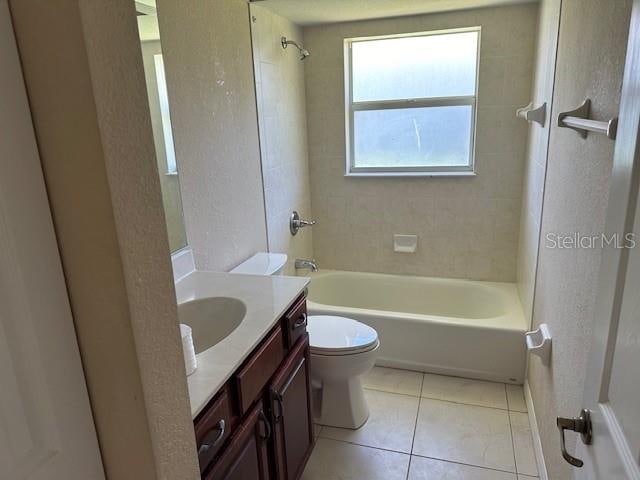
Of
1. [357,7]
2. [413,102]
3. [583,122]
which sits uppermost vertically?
[357,7]

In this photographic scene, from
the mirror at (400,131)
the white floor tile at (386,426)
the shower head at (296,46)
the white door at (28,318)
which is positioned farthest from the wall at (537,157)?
the white door at (28,318)

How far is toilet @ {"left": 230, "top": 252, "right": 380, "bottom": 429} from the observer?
2078 mm

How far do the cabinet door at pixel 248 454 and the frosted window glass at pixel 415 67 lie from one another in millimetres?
2395

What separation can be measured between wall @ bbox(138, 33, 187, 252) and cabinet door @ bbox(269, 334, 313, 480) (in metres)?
0.61

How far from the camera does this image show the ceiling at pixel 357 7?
98.1 inches

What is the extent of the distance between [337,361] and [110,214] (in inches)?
63.6

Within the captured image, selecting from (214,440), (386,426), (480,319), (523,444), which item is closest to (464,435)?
(523,444)

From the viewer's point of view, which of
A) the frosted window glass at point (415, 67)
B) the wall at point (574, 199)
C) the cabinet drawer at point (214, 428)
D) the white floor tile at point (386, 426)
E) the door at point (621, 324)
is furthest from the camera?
the frosted window glass at point (415, 67)

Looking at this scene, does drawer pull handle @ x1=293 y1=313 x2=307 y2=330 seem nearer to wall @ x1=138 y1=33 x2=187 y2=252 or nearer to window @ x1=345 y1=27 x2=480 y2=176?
wall @ x1=138 y1=33 x2=187 y2=252

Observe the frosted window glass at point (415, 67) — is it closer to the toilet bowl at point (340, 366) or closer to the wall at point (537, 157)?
the wall at point (537, 157)

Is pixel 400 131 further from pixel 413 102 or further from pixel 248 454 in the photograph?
pixel 248 454

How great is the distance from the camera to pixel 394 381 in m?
2.63

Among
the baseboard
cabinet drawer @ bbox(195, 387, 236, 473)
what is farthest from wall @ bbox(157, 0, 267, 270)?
the baseboard

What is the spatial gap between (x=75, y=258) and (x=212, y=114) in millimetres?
1546
